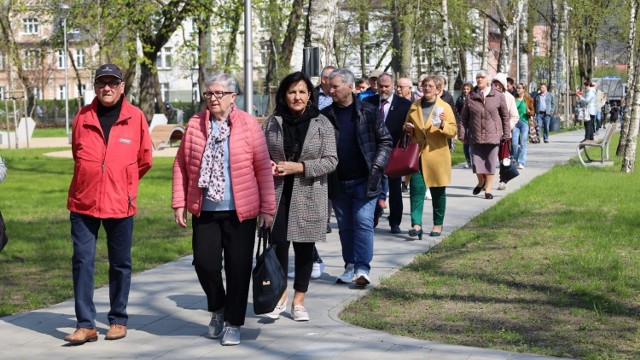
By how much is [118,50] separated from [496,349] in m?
33.5

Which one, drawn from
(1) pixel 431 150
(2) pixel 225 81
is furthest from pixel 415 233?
(2) pixel 225 81

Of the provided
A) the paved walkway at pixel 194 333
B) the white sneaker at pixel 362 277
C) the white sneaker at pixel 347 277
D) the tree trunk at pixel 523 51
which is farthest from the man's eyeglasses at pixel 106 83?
the tree trunk at pixel 523 51

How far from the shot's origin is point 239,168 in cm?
761

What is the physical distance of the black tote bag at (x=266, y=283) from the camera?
25.7ft

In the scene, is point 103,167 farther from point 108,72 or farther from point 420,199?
point 420,199

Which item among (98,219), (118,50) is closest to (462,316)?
(98,219)

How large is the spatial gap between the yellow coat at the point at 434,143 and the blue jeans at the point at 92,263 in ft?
18.3

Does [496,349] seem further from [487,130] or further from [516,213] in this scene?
[487,130]

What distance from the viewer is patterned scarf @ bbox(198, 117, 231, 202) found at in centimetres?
757

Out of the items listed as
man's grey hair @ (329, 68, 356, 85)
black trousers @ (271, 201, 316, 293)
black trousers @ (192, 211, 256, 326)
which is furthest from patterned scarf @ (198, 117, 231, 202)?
man's grey hair @ (329, 68, 356, 85)

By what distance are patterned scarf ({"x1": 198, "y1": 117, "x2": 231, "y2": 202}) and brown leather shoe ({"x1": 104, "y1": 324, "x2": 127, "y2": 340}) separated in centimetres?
112

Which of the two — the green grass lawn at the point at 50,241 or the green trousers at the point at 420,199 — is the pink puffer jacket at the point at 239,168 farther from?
the green trousers at the point at 420,199

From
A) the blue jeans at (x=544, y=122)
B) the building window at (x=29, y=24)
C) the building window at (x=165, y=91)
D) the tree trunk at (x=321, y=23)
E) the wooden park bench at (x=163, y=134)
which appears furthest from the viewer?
the building window at (x=165, y=91)

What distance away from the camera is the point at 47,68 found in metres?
87.4
